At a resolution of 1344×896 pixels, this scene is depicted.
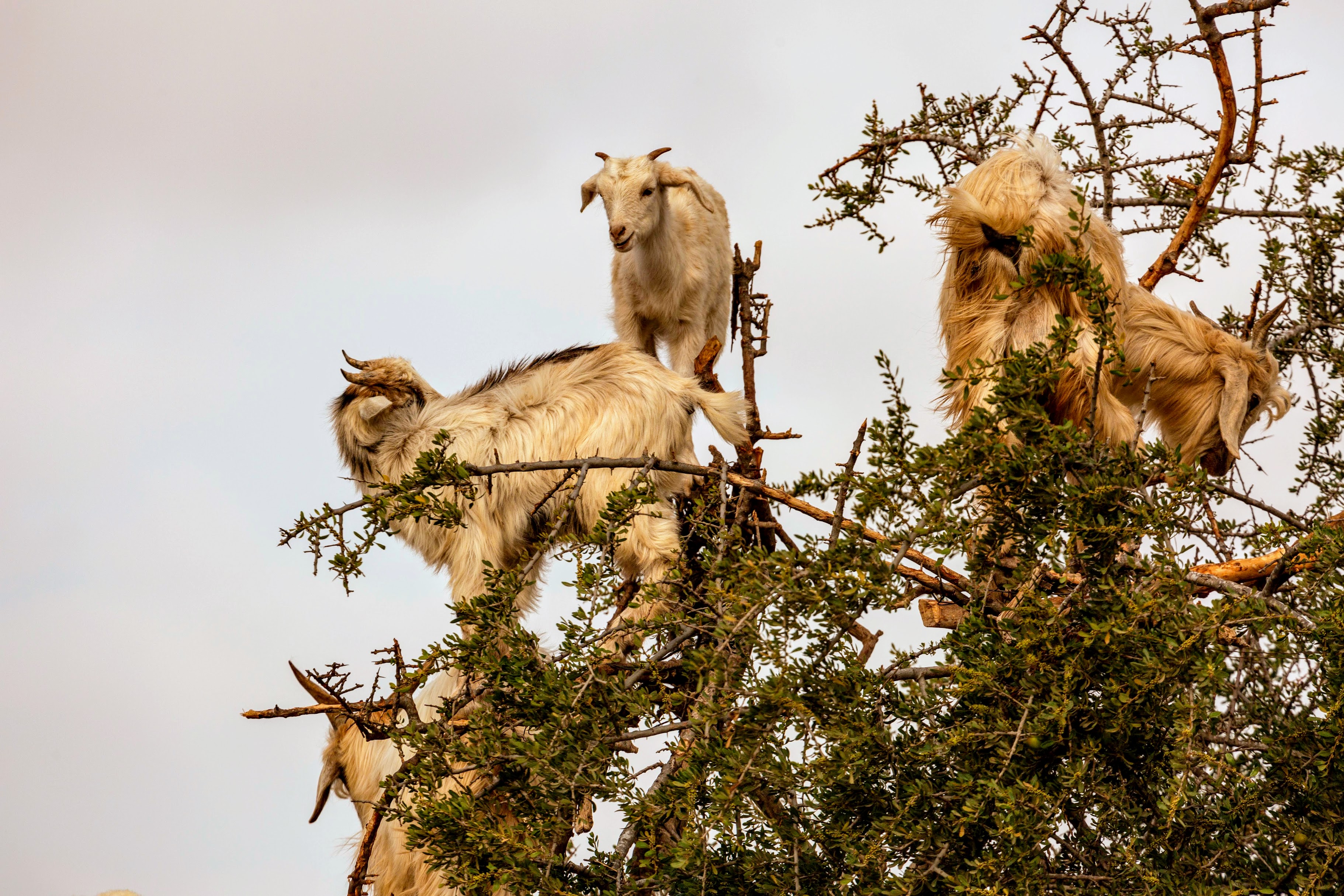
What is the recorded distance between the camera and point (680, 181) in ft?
24.1

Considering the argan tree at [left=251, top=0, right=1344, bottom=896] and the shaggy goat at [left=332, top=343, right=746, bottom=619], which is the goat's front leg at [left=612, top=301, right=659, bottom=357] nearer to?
the shaggy goat at [left=332, top=343, right=746, bottom=619]

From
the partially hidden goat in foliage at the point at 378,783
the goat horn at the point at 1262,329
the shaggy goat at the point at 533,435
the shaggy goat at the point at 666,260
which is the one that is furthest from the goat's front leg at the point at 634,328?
the goat horn at the point at 1262,329

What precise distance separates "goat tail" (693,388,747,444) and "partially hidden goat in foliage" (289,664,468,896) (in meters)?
1.32

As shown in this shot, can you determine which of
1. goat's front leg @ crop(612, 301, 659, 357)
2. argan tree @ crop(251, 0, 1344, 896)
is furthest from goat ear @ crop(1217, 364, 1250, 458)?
goat's front leg @ crop(612, 301, 659, 357)

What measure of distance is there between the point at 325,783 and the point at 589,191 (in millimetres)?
3561

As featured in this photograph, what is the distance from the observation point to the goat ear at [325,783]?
16.3 feet

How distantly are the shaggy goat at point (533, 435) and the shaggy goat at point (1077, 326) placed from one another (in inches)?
38.2

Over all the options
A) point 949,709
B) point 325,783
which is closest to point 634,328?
point 325,783

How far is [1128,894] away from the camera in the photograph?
2922mm

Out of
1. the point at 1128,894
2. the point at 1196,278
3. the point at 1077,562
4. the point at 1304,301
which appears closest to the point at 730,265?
the point at 1196,278

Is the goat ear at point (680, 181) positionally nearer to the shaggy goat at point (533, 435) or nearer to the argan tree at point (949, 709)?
the shaggy goat at point (533, 435)

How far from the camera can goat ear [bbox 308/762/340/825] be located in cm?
495

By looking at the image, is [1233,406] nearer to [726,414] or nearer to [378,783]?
[726,414]

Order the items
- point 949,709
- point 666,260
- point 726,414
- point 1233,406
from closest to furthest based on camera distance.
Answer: point 949,709
point 1233,406
point 726,414
point 666,260
